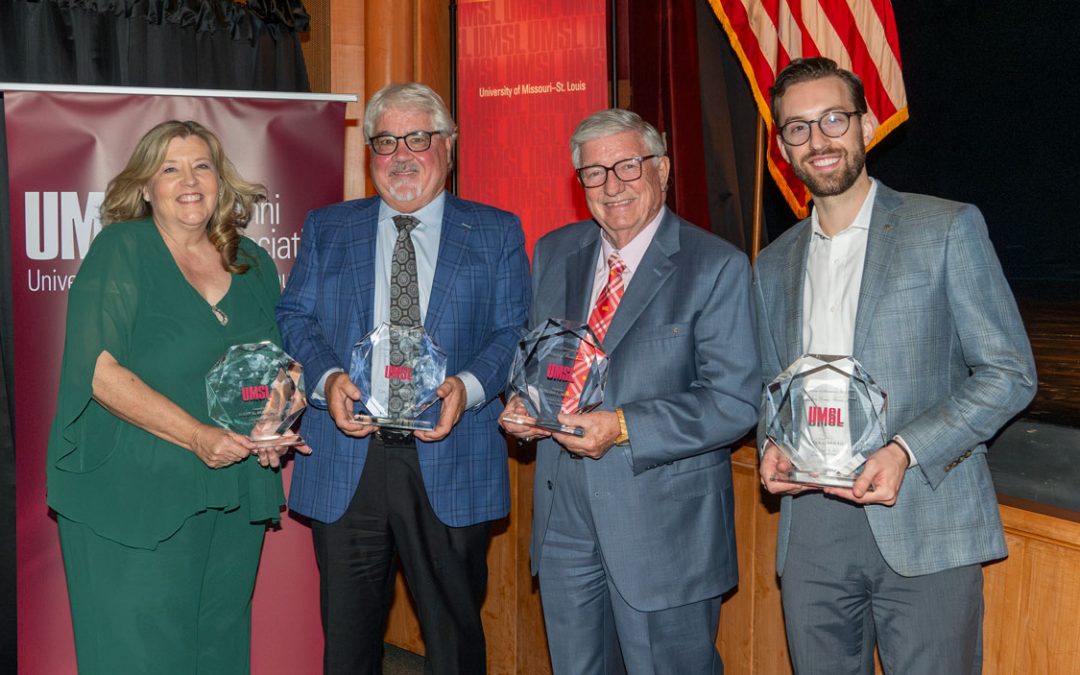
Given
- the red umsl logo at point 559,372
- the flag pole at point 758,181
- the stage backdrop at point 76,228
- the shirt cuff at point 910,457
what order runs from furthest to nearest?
the flag pole at point 758,181 < the stage backdrop at point 76,228 < the red umsl logo at point 559,372 < the shirt cuff at point 910,457

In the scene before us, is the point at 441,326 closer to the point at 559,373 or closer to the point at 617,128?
the point at 559,373

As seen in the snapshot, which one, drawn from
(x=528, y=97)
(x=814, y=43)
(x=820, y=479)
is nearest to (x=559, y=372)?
(x=820, y=479)

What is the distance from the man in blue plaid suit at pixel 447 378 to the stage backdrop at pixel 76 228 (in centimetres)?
68

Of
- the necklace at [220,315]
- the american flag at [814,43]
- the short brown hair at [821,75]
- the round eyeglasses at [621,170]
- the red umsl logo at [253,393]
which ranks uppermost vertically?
the american flag at [814,43]

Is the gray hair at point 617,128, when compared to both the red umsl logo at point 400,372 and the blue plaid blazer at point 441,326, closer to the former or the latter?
the blue plaid blazer at point 441,326

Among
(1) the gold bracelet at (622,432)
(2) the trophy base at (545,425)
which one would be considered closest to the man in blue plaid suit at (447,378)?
(2) the trophy base at (545,425)

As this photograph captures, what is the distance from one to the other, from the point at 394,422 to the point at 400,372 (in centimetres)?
12

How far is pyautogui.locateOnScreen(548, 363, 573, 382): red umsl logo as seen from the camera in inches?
84.2

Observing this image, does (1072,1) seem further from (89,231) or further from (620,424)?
(89,231)

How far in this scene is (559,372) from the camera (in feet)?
7.06

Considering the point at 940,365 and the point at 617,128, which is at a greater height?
the point at 617,128

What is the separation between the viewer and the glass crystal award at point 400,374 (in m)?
2.26

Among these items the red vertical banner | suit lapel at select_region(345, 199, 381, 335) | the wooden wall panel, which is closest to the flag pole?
the red vertical banner

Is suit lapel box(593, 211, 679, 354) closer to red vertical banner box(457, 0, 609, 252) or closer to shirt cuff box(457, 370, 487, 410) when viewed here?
shirt cuff box(457, 370, 487, 410)
